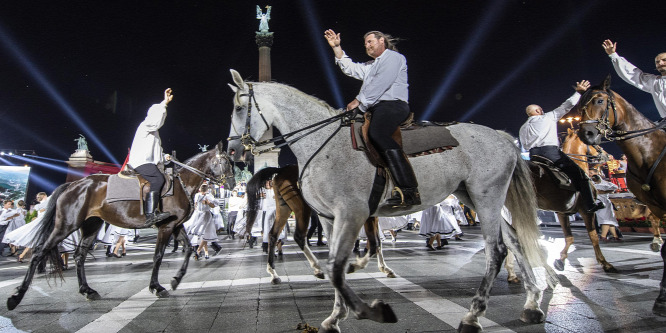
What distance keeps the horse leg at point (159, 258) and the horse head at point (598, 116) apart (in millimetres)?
6468

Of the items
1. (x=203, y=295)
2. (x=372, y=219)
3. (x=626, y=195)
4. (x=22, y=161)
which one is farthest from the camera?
(x=22, y=161)

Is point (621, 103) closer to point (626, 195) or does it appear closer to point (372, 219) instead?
point (372, 219)

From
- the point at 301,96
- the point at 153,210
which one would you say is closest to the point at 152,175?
the point at 153,210

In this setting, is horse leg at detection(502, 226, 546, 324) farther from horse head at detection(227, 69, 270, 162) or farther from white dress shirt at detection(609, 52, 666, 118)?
white dress shirt at detection(609, 52, 666, 118)

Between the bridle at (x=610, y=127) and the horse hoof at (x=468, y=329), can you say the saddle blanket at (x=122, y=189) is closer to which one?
the horse hoof at (x=468, y=329)

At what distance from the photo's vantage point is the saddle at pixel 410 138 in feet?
11.7

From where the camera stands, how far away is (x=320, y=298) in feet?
16.2

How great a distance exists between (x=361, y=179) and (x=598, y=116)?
3795 millimetres

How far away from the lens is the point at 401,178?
11.3 feet

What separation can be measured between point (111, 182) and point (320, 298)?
425 centimetres

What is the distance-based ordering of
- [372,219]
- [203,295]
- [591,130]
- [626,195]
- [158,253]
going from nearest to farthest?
[591,130], [203,295], [158,253], [372,219], [626,195]

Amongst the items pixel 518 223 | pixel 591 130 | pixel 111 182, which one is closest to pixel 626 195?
pixel 591 130

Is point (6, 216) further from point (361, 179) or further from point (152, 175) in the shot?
point (361, 179)

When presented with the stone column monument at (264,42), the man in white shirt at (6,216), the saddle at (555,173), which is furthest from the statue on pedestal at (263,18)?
the saddle at (555,173)
